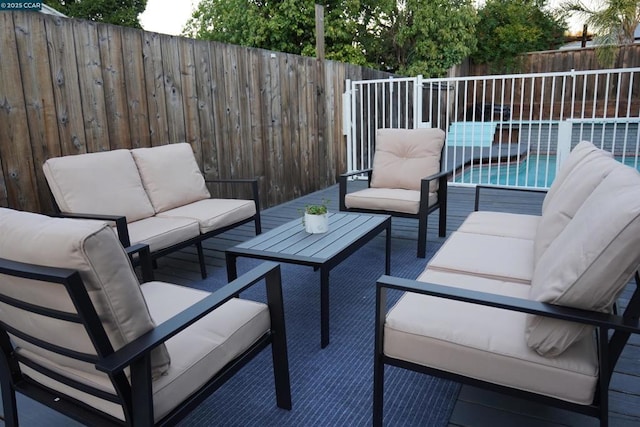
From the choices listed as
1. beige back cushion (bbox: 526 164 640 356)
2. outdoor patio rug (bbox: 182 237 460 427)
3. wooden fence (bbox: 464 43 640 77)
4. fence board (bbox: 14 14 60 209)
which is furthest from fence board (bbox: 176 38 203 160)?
wooden fence (bbox: 464 43 640 77)

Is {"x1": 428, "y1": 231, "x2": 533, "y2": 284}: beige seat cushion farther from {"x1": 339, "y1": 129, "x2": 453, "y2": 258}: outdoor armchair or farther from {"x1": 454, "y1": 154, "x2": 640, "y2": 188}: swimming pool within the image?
{"x1": 454, "y1": 154, "x2": 640, "y2": 188}: swimming pool

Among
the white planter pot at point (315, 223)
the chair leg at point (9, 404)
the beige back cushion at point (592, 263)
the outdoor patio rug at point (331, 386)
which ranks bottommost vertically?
the outdoor patio rug at point (331, 386)

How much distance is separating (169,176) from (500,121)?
359 cm

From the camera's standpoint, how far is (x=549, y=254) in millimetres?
1429

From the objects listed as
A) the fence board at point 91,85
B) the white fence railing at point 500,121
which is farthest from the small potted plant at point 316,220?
the white fence railing at point 500,121

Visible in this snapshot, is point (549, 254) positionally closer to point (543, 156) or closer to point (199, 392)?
point (199, 392)

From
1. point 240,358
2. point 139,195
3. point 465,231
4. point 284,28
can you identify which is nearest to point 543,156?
point 284,28

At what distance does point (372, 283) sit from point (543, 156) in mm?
7974

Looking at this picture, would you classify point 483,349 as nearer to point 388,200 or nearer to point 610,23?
point 388,200

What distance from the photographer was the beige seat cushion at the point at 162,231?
2.69 meters

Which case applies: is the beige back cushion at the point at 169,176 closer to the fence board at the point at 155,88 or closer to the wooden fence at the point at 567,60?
the fence board at the point at 155,88

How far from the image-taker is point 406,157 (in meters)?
4.01

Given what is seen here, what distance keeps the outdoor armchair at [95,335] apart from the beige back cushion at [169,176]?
6.47 feet

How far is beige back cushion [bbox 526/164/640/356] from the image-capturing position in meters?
1.12
